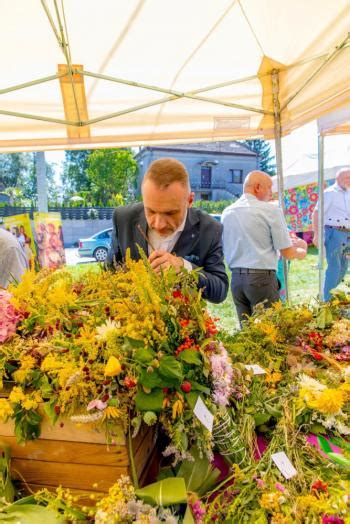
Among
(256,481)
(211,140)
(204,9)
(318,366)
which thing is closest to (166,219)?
(318,366)

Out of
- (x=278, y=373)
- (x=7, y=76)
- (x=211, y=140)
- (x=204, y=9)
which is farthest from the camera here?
(x=211, y=140)

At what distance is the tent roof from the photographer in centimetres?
229

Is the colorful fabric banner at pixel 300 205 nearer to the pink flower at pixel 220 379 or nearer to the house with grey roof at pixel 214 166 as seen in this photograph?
the pink flower at pixel 220 379

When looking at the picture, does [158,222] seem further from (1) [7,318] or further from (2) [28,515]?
(2) [28,515]

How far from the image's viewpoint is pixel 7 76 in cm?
271

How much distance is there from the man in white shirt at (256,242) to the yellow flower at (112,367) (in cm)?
236

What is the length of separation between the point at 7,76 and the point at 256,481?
2993 millimetres

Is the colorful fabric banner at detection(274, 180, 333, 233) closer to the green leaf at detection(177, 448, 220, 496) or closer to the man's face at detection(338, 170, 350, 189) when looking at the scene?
the man's face at detection(338, 170, 350, 189)

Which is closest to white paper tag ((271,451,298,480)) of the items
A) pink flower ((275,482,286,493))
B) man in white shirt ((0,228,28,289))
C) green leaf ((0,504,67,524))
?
pink flower ((275,482,286,493))

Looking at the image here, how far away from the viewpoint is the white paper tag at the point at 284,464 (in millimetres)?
933

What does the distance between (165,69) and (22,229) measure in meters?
2.00

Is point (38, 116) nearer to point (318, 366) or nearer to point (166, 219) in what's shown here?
point (166, 219)

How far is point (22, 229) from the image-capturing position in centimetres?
362

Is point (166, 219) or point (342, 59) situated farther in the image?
point (342, 59)
